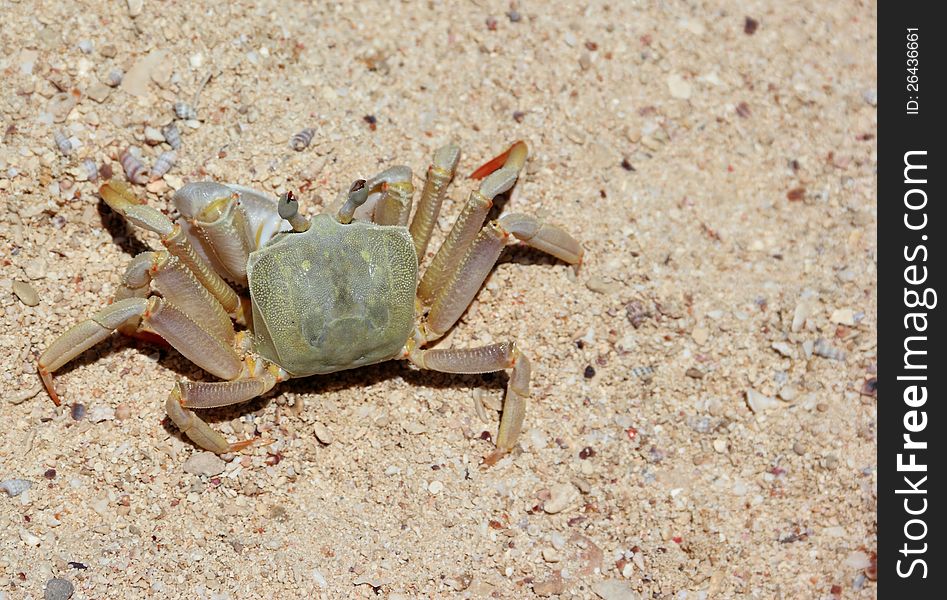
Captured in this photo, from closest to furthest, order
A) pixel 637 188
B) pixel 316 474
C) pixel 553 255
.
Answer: pixel 316 474 < pixel 553 255 < pixel 637 188

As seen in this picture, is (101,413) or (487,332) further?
(487,332)

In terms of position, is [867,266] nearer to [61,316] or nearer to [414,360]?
[414,360]

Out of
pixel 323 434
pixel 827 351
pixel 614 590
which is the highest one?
pixel 827 351

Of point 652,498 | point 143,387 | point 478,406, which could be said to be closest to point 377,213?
point 478,406

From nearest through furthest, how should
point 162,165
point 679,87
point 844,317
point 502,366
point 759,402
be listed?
point 502,366
point 162,165
point 759,402
point 844,317
point 679,87

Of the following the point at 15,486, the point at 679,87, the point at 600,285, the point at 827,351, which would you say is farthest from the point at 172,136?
the point at 827,351

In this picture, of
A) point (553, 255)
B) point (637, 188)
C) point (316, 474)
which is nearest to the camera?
point (316, 474)

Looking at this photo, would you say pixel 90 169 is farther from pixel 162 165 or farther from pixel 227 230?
pixel 227 230
